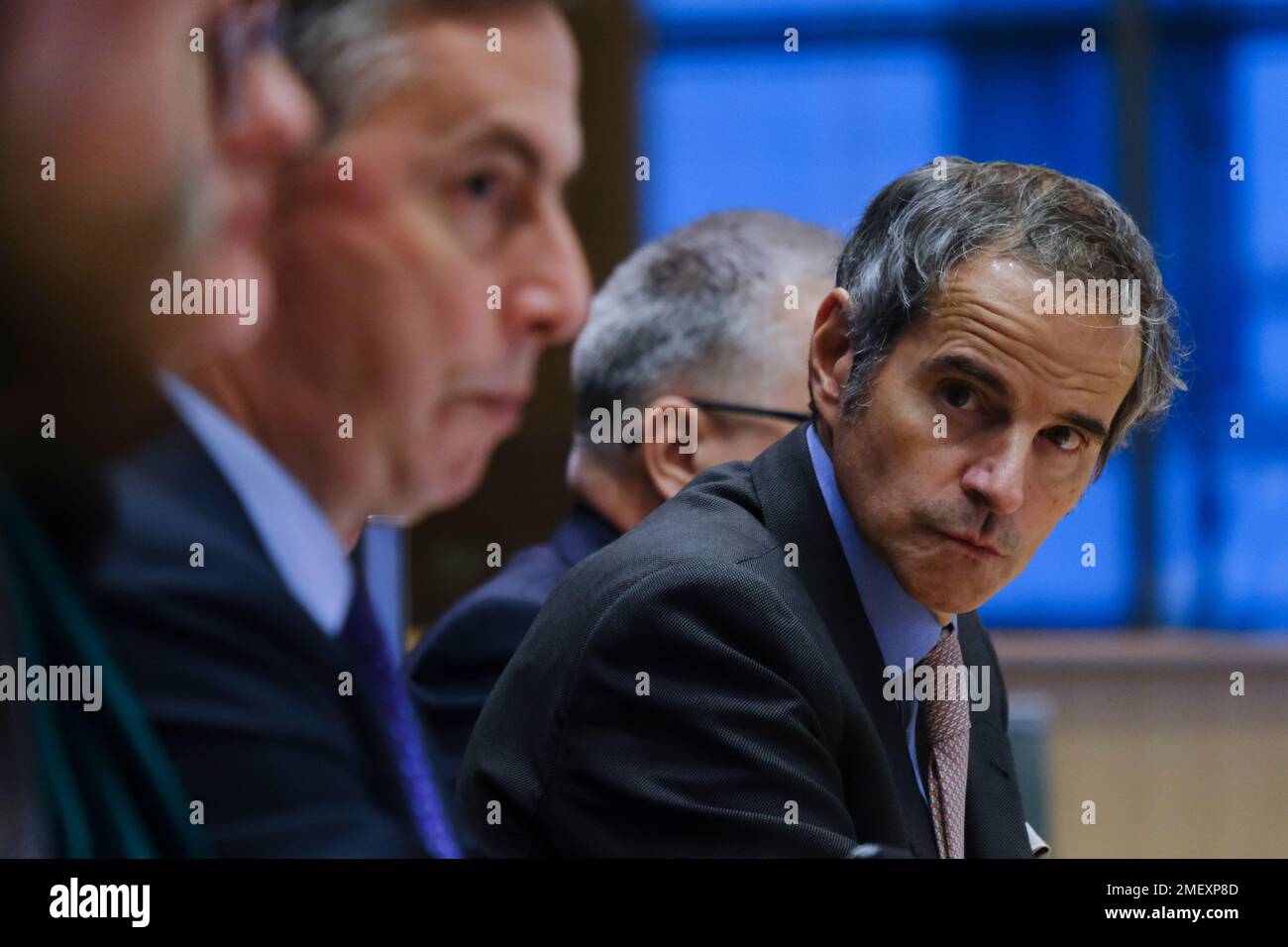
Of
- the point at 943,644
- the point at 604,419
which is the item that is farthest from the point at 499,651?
the point at 943,644

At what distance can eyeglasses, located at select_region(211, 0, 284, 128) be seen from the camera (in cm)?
123

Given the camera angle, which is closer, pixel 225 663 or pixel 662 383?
pixel 225 663

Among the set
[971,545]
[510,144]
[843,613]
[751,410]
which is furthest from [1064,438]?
[510,144]

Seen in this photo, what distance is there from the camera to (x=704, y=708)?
120cm

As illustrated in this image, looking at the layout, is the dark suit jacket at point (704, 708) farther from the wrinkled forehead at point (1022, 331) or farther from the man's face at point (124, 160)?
the man's face at point (124, 160)

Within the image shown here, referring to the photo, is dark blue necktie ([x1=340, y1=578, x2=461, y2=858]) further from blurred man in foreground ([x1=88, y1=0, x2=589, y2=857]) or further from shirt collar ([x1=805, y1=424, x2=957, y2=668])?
shirt collar ([x1=805, y1=424, x2=957, y2=668])

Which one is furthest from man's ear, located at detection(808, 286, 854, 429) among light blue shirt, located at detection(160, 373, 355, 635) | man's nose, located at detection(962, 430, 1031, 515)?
light blue shirt, located at detection(160, 373, 355, 635)

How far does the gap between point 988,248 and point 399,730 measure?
664 millimetres

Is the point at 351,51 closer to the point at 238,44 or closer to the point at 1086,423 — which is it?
the point at 238,44

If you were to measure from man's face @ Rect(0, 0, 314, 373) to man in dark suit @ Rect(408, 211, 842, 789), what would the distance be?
20.6 inches

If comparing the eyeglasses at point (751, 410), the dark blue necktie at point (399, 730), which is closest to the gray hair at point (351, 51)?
the dark blue necktie at point (399, 730)

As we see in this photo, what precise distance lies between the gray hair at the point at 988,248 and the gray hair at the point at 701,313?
0.27 metres

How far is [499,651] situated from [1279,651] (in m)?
1.89

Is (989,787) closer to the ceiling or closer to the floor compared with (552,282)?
closer to the floor
